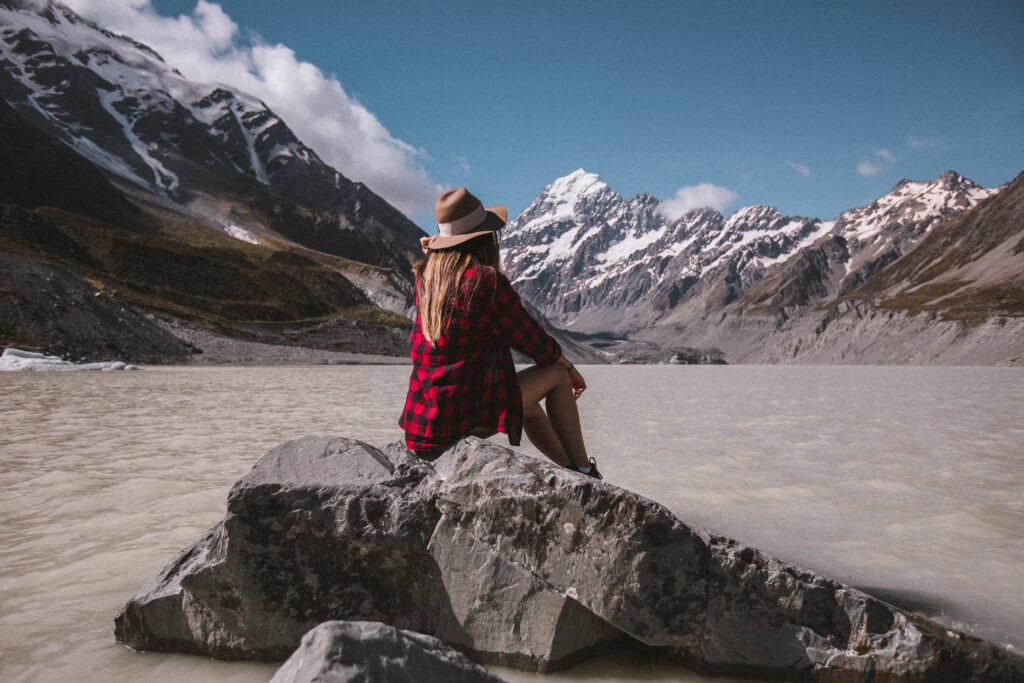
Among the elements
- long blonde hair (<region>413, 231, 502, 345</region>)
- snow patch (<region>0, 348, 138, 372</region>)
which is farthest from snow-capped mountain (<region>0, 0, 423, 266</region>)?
long blonde hair (<region>413, 231, 502, 345</region>)

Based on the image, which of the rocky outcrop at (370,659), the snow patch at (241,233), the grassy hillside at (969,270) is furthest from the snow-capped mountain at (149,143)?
the rocky outcrop at (370,659)

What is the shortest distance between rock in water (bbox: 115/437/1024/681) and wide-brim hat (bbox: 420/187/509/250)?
5.93 ft

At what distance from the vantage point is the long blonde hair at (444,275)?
4016 mm

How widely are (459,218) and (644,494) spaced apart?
11.9 ft

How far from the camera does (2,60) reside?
16600 centimetres

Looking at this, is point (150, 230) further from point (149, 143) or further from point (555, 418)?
point (555, 418)

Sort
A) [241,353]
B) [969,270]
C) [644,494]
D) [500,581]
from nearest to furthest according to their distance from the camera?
1. [500,581]
2. [644,494]
3. [241,353]
4. [969,270]

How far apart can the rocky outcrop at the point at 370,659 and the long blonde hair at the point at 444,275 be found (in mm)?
2255

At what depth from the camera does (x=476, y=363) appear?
401cm

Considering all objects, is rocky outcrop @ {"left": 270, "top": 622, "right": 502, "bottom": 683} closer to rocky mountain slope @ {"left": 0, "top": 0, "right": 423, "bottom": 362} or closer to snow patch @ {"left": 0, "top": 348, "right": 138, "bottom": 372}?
snow patch @ {"left": 0, "top": 348, "right": 138, "bottom": 372}

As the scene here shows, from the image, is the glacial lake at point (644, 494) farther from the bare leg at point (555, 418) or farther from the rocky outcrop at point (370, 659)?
the bare leg at point (555, 418)

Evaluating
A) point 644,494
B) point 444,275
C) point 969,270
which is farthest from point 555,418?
point 969,270

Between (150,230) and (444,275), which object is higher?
(150,230)

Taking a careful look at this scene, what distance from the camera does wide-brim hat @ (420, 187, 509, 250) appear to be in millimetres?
4410
